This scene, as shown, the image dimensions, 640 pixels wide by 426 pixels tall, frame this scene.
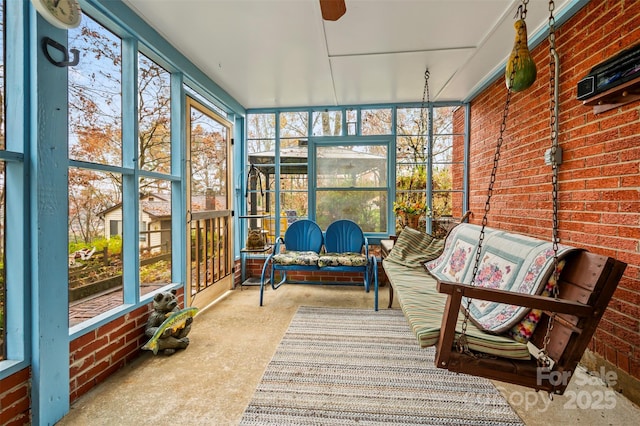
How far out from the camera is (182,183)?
107 inches

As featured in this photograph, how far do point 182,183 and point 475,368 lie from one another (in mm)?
2558

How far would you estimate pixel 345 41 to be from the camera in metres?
2.42

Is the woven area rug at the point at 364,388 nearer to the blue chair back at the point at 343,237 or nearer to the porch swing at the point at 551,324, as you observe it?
the porch swing at the point at 551,324

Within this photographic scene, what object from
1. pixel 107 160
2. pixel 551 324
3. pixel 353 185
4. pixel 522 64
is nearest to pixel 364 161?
pixel 353 185

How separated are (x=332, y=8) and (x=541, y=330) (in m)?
1.79

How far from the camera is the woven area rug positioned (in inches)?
59.9

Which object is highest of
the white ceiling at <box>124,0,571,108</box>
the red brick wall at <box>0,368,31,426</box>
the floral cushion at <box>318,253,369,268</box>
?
the white ceiling at <box>124,0,571,108</box>

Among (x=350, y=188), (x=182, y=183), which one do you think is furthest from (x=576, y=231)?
(x=182, y=183)

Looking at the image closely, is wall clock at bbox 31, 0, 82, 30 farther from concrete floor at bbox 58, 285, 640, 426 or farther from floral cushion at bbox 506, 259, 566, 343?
floral cushion at bbox 506, 259, 566, 343

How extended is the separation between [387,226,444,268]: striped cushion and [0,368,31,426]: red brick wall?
8.40 feet

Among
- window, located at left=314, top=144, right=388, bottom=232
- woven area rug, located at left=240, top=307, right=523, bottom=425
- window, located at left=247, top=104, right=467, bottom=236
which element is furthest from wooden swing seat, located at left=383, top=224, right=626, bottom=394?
window, located at left=314, top=144, right=388, bottom=232

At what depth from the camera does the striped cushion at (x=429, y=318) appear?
1.30m

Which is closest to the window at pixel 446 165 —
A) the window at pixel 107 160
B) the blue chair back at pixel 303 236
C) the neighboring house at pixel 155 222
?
the blue chair back at pixel 303 236

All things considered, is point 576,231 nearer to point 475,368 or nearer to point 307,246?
point 475,368
